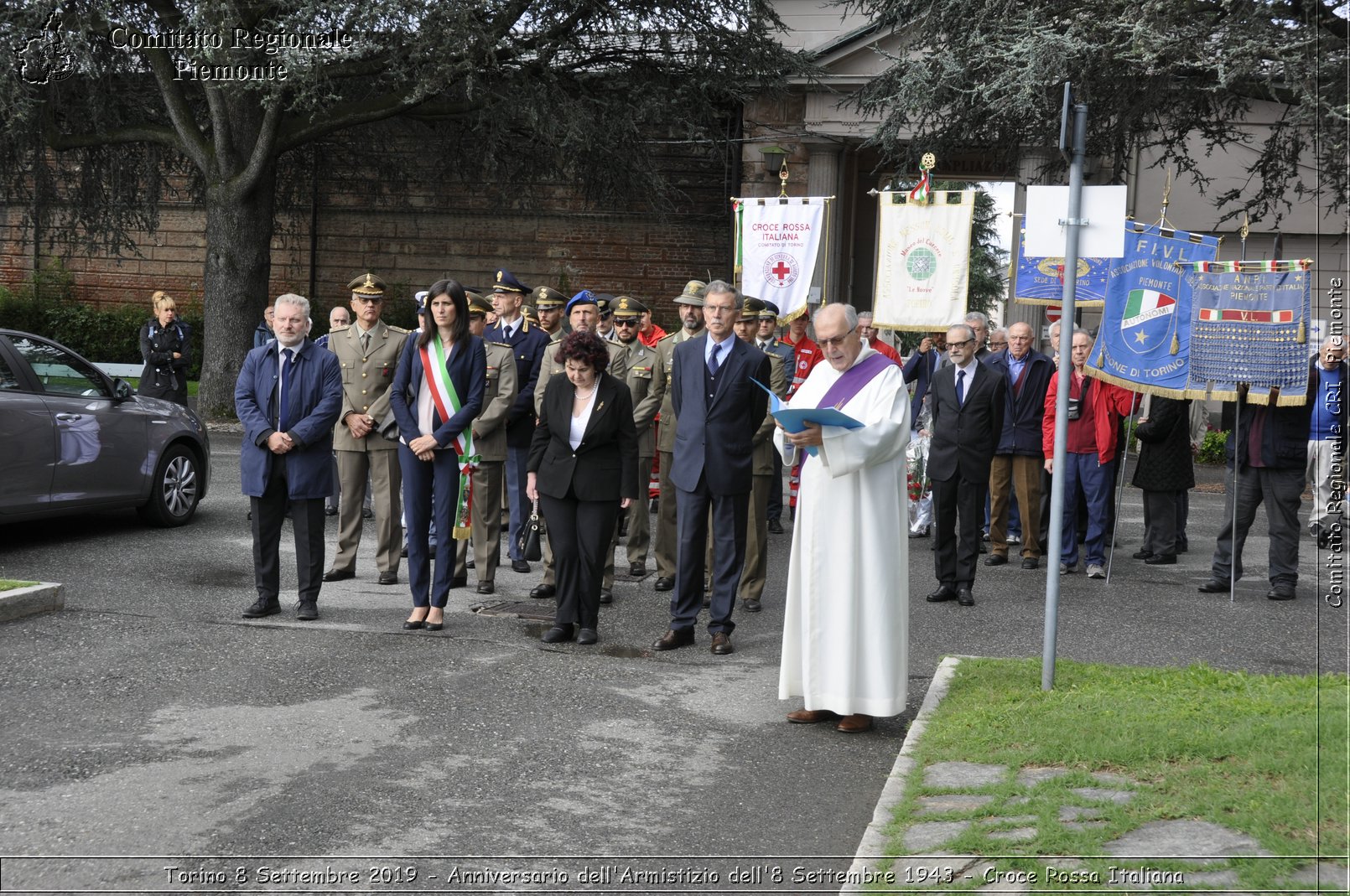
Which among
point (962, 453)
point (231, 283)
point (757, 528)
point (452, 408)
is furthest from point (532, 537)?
point (231, 283)

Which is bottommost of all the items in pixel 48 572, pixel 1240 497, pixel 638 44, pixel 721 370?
pixel 48 572

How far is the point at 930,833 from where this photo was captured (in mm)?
4797

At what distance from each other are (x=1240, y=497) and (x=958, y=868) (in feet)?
23.0

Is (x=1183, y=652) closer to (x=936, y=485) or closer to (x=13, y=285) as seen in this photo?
(x=936, y=485)

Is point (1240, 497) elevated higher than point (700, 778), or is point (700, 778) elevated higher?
point (1240, 497)

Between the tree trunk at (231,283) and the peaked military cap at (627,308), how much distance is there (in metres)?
12.6

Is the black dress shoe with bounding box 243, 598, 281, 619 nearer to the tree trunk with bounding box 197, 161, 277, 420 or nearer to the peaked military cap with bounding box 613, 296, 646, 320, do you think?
the peaked military cap with bounding box 613, 296, 646, 320

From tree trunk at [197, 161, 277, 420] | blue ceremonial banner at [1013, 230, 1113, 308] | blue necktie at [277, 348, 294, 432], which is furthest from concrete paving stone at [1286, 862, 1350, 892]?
tree trunk at [197, 161, 277, 420]

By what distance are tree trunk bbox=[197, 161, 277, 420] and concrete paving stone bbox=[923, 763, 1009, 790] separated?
18.5 meters

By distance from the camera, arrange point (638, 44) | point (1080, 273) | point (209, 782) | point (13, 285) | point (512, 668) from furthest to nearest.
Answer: point (13, 285) → point (638, 44) → point (1080, 273) → point (512, 668) → point (209, 782)

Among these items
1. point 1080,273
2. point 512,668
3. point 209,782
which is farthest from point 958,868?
point 1080,273

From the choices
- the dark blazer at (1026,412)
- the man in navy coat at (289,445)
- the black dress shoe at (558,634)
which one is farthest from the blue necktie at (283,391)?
the dark blazer at (1026,412)

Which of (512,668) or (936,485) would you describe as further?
(936,485)

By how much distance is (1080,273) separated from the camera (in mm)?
13758
